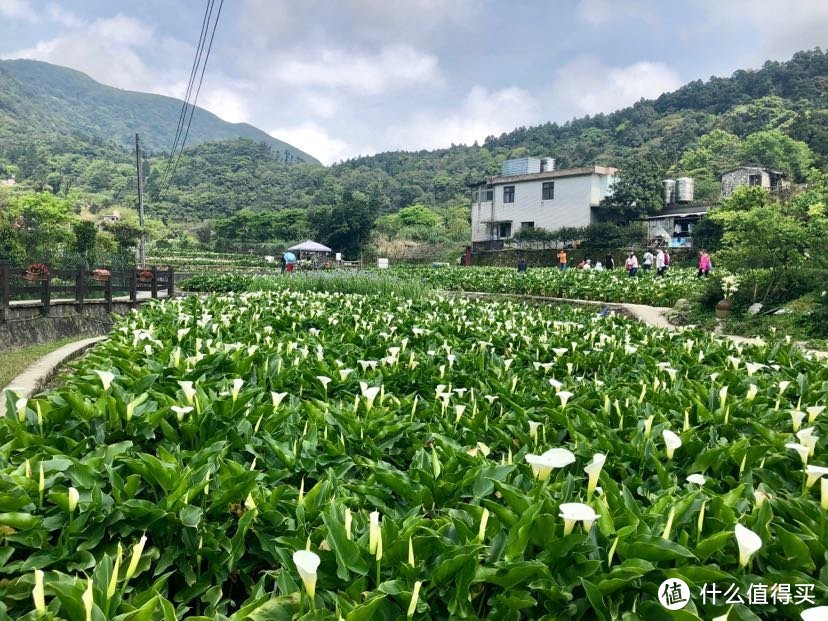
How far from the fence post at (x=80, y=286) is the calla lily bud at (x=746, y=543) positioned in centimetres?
1322

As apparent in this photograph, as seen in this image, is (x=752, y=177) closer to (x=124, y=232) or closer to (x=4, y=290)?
(x=124, y=232)

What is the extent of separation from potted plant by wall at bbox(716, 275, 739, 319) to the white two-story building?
2686cm

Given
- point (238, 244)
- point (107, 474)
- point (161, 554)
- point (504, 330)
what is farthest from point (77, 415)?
point (238, 244)

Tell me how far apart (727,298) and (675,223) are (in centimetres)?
2810

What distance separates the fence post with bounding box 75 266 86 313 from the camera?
1219 centimetres

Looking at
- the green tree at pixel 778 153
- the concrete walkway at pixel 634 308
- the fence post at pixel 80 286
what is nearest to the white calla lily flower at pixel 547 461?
the concrete walkway at pixel 634 308

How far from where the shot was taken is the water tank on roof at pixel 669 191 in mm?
40438

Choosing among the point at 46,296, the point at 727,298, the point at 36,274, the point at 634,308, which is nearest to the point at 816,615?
the point at 727,298

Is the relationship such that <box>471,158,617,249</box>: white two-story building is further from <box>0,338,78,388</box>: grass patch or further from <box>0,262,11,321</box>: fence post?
<box>0,262,11,321</box>: fence post

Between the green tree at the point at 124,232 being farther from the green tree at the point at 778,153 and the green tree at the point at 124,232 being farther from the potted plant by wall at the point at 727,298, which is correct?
the green tree at the point at 778,153

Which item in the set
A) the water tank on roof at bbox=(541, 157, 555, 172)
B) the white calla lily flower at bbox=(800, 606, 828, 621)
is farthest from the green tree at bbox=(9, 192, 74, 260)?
the water tank on roof at bbox=(541, 157, 555, 172)

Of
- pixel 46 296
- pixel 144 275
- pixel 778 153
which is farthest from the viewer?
pixel 778 153

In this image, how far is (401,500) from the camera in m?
1.95

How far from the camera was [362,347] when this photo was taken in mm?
4582
